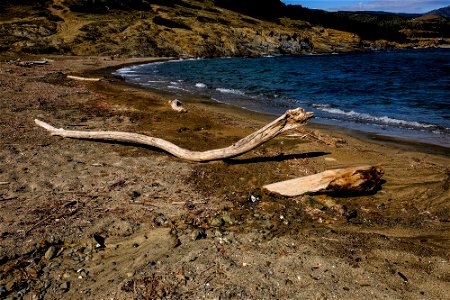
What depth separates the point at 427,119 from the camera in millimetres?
17219

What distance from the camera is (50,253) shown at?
5.68 metres

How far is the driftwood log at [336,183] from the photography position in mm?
7578

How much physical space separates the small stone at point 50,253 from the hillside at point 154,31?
5374cm

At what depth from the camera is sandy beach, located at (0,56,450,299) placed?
502cm

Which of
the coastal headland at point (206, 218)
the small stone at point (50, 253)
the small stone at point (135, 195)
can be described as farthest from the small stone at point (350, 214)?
the small stone at point (50, 253)

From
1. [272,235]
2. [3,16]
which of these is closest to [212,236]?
[272,235]

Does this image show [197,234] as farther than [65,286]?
Yes

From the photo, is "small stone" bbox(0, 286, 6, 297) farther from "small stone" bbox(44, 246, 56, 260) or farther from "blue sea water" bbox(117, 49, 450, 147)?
"blue sea water" bbox(117, 49, 450, 147)

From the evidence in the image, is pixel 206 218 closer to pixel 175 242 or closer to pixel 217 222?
pixel 217 222

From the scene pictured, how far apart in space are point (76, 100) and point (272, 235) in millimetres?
15777

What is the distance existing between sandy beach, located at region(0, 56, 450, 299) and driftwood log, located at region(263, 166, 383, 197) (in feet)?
0.73

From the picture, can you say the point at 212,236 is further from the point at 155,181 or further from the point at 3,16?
the point at 3,16

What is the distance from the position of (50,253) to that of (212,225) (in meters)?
2.75

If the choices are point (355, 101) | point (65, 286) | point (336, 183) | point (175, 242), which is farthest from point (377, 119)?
point (65, 286)
